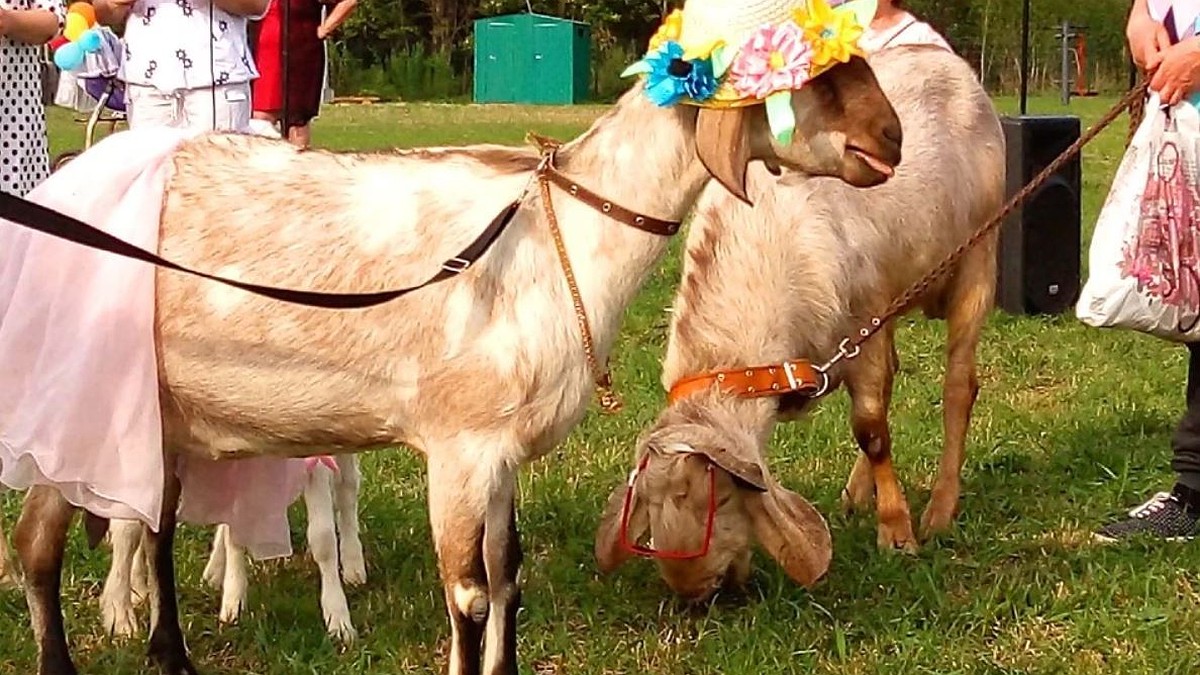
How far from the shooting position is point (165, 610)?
488cm

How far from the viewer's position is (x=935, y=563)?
5910mm

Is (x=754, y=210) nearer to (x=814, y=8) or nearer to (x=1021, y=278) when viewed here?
(x=814, y=8)

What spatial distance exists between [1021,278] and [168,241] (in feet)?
24.8

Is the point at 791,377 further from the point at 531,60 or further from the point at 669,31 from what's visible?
the point at 531,60

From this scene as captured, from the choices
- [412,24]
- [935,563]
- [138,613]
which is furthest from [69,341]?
[412,24]

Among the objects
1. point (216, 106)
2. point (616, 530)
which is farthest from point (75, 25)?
point (616, 530)

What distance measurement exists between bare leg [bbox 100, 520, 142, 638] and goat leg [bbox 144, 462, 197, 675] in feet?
0.86

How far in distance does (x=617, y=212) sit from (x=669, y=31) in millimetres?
454

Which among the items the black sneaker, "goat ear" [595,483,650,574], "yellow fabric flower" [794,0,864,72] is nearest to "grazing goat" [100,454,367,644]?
"goat ear" [595,483,650,574]

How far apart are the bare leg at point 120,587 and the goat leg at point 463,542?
1.42 metres

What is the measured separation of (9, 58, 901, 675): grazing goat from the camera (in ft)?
13.4

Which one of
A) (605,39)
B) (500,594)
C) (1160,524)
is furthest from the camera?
(605,39)

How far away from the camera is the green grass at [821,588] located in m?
5.02

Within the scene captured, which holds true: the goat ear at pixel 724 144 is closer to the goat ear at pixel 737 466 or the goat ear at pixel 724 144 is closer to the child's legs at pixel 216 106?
the goat ear at pixel 737 466
